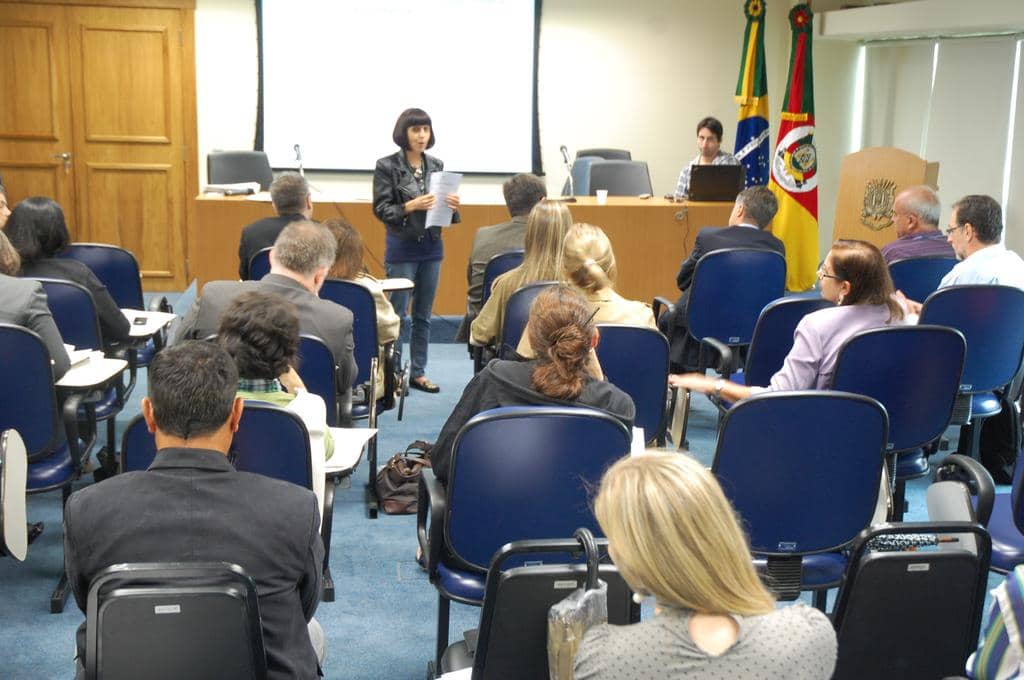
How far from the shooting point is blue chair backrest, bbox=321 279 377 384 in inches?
175

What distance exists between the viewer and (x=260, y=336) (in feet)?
9.07

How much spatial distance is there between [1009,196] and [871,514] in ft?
18.8

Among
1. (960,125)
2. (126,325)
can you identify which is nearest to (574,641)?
Answer: (126,325)

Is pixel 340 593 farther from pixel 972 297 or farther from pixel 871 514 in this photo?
pixel 972 297

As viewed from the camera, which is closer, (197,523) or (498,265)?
(197,523)

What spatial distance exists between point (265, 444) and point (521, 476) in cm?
63

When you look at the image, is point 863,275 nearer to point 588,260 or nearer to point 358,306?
point 588,260

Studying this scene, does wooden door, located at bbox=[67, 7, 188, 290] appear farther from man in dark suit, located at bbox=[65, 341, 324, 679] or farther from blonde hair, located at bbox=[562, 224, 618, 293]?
man in dark suit, located at bbox=[65, 341, 324, 679]

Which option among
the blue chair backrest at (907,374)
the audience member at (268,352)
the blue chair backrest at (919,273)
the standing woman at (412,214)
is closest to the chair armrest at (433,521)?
the audience member at (268,352)

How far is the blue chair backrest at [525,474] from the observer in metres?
2.65

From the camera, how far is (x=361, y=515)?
4359mm

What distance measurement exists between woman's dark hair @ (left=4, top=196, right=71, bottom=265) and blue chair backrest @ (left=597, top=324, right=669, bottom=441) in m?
2.14

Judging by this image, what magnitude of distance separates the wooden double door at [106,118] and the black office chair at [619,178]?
10.7ft

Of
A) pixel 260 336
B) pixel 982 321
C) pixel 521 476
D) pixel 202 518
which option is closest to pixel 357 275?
pixel 260 336
